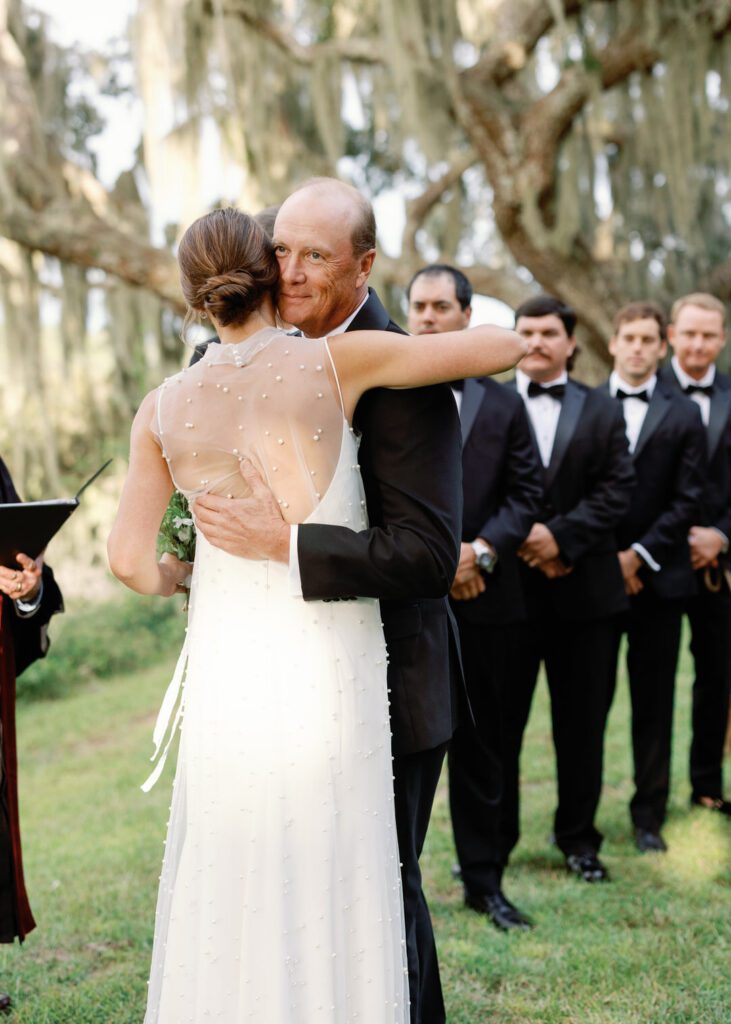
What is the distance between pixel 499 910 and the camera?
4055 millimetres

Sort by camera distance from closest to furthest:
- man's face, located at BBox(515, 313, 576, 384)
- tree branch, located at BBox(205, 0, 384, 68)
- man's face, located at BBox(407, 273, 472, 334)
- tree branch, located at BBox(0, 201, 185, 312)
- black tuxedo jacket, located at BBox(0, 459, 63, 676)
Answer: black tuxedo jacket, located at BBox(0, 459, 63, 676) < man's face, located at BBox(407, 273, 472, 334) < man's face, located at BBox(515, 313, 576, 384) < tree branch, located at BBox(205, 0, 384, 68) < tree branch, located at BBox(0, 201, 185, 312)

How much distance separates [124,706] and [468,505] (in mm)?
5766

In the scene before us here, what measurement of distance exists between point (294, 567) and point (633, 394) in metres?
3.15

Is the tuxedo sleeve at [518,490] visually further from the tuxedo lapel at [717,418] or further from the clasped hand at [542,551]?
the tuxedo lapel at [717,418]

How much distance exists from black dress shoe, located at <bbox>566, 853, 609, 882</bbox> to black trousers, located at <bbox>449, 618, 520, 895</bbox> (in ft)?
1.51

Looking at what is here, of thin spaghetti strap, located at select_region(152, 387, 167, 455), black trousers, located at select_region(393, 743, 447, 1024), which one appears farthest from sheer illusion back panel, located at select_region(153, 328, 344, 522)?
black trousers, located at select_region(393, 743, 447, 1024)

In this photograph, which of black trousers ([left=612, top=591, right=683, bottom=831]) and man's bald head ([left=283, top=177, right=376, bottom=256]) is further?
black trousers ([left=612, top=591, right=683, bottom=831])

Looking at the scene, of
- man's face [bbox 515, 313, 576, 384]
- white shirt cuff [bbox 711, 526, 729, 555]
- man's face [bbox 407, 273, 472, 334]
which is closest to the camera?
man's face [bbox 407, 273, 472, 334]

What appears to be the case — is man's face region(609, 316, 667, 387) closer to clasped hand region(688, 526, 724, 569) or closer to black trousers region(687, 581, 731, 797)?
clasped hand region(688, 526, 724, 569)

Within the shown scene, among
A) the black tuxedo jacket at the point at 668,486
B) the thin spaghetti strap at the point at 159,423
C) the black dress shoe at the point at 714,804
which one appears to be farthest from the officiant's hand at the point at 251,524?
the black dress shoe at the point at 714,804

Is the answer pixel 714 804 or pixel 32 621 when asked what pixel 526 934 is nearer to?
pixel 714 804

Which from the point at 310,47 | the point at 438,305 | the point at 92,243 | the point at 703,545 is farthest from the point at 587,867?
the point at 310,47

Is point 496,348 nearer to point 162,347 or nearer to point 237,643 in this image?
point 237,643

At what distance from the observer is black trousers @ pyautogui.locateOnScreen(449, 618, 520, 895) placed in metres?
4.14
